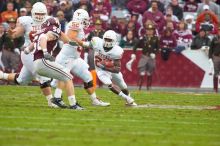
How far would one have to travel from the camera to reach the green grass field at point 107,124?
8.84 metres

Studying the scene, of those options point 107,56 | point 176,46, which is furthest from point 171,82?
point 107,56

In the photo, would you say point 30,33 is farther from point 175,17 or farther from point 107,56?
point 175,17

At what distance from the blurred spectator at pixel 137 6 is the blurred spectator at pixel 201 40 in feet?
5.89

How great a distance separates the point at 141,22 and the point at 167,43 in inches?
40.2

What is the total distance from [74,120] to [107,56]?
3.07 m

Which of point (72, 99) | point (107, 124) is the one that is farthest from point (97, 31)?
point (107, 124)

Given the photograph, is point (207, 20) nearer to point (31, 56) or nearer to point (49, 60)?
point (31, 56)

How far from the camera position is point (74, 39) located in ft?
42.5

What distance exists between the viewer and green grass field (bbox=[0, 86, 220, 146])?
8836mm

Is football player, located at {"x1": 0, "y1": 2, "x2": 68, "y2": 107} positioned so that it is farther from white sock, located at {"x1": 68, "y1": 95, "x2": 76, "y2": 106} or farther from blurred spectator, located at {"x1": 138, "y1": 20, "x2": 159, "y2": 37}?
blurred spectator, located at {"x1": 138, "y1": 20, "x2": 159, "y2": 37}

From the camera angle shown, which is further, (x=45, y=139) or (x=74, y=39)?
(x=74, y=39)

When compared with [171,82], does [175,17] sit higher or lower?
higher

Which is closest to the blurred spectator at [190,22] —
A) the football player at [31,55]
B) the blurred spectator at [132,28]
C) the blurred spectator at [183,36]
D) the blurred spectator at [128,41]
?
the blurred spectator at [183,36]

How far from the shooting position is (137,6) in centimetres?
2091
